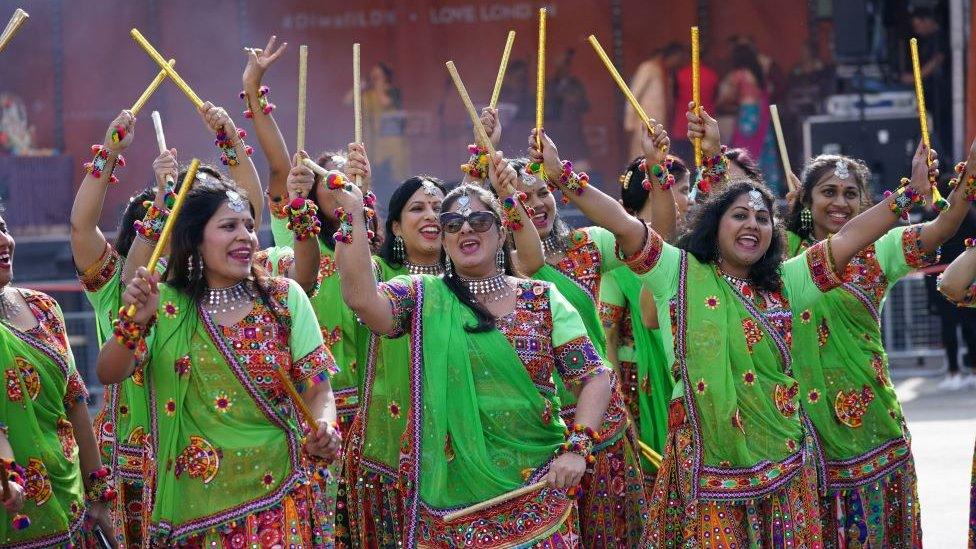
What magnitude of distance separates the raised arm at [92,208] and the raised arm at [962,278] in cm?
262

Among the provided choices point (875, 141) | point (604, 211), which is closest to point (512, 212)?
point (604, 211)

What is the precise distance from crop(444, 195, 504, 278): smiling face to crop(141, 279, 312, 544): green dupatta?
0.62 meters

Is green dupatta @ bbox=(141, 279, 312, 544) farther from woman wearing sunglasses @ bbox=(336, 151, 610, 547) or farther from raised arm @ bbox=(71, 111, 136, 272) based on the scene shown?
raised arm @ bbox=(71, 111, 136, 272)

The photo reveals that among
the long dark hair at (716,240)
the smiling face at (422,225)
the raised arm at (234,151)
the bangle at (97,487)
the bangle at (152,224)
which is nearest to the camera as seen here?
the bangle at (97,487)

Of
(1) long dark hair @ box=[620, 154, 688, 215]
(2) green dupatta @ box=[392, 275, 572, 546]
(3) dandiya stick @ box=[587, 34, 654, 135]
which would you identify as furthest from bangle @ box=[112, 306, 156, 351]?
(1) long dark hair @ box=[620, 154, 688, 215]

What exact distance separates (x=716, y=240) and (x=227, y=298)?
1.68 meters

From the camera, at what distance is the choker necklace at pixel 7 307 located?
4.55 meters

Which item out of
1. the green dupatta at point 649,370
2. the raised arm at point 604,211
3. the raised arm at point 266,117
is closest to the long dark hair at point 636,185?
the green dupatta at point 649,370

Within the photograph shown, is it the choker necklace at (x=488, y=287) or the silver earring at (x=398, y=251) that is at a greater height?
the silver earring at (x=398, y=251)

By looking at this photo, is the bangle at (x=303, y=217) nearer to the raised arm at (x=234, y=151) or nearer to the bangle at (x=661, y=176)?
the raised arm at (x=234, y=151)

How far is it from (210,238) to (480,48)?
1135 centimetres

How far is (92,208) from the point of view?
4.90 metres

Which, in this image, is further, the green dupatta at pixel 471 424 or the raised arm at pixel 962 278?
the raised arm at pixel 962 278

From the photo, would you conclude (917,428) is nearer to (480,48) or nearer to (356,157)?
(356,157)
